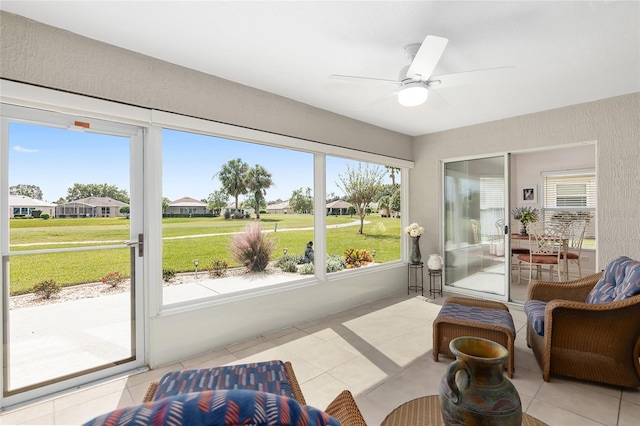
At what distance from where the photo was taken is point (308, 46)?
238 cm

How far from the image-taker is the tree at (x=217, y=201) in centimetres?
315

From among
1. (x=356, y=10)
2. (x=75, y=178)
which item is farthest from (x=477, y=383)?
(x=75, y=178)

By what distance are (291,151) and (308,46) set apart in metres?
1.46

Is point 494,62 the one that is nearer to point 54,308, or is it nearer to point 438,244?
point 438,244

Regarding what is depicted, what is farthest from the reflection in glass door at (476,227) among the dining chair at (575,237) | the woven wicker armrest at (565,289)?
the woven wicker armrest at (565,289)

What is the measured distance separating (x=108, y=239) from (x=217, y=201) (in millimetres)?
987

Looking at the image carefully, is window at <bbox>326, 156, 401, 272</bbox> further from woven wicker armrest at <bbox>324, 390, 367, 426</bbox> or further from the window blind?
the window blind

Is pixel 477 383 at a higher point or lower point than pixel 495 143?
lower

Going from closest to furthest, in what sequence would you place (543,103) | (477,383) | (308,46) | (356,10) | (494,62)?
A: 1. (477,383)
2. (356,10)
3. (308,46)
4. (494,62)
5. (543,103)

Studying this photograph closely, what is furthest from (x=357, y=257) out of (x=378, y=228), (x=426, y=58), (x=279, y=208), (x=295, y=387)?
(x=295, y=387)

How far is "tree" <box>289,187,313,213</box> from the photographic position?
381 cm

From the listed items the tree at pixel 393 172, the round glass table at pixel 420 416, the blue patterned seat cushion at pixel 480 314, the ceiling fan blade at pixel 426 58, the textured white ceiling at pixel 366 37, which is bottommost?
the round glass table at pixel 420 416

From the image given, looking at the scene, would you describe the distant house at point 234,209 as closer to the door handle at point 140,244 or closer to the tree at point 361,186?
the door handle at point 140,244

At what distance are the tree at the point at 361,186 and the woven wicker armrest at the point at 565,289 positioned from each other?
2278 millimetres
